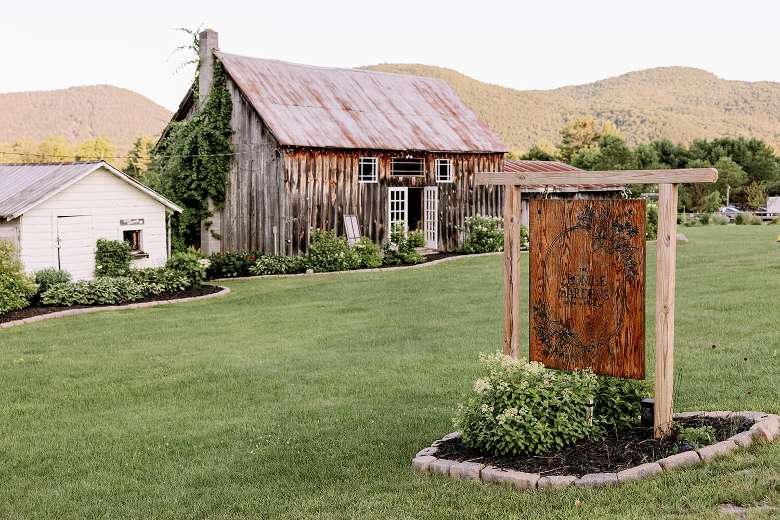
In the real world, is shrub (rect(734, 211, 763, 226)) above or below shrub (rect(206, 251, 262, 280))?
above

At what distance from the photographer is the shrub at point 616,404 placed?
305 inches

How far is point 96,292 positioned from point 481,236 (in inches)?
630

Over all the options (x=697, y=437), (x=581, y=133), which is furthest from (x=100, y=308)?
(x=581, y=133)

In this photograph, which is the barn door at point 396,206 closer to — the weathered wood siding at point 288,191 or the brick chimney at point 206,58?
the weathered wood siding at point 288,191

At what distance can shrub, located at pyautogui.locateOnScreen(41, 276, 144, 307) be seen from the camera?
20.7m

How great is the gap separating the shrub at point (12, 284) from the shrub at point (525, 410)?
14.7 metres

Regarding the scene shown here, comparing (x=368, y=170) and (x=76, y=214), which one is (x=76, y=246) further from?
(x=368, y=170)

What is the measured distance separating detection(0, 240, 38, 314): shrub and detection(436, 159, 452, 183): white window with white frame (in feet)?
53.9

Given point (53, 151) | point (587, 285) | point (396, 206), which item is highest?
point (53, 151)

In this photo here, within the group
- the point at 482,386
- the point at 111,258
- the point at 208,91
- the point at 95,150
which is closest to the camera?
the point at 482,386

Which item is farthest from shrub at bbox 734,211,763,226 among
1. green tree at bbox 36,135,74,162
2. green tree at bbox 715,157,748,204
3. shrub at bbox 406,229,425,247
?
green tree at bbox 36,135,74,162

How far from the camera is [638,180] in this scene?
7.51 m

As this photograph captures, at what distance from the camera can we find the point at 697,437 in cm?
723

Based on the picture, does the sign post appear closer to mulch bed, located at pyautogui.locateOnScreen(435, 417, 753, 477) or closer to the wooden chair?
mulch bed, located at pyautogui.locateOnScreen(435, 417, 753, 477)
